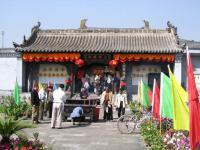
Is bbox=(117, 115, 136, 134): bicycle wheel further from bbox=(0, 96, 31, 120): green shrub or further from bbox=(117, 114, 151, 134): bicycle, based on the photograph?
bbox=(0, 96, 31, 120): green shrub

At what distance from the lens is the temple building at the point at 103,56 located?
27844 mm

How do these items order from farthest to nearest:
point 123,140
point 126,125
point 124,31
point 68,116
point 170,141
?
1. point 124,31
2. point 68,116
3. point 126,125
4. point 123,140
5. point 170,141

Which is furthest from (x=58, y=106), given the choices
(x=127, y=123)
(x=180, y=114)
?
(x=180, y=114)

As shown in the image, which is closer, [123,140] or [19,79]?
[123,140]

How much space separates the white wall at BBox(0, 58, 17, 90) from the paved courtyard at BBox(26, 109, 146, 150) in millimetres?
15971

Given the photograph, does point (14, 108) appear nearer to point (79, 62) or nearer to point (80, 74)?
point (79, 62)

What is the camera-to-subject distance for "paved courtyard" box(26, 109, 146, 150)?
11923 mm

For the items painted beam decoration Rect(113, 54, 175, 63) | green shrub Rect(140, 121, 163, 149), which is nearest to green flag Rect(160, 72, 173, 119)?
green shrub Rect(140, 121, 163, 149)

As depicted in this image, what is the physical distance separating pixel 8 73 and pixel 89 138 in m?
19.8

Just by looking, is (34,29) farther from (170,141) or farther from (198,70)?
(170,141)

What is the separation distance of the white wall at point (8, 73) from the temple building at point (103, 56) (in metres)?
2.95

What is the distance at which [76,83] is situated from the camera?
96.2 feet

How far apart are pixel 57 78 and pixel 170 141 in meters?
20.8

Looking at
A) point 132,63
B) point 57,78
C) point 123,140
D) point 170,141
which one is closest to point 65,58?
point 57,78
